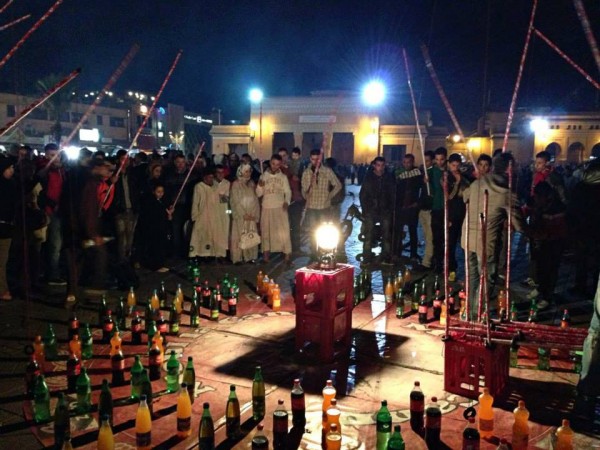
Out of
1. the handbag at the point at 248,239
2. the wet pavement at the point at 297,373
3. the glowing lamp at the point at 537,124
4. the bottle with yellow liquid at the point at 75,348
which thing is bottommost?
the wet pavement at the point at 297,373

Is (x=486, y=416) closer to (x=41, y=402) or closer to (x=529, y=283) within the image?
(x=41, y=402)

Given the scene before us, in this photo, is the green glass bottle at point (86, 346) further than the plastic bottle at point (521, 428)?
Yes

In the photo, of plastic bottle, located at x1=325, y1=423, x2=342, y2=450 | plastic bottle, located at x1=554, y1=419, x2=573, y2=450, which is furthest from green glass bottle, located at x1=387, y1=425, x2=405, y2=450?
plastic bottle, located at x1=554, y1=419, x2=573, y2=450

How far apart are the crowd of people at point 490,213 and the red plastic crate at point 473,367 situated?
1.06m

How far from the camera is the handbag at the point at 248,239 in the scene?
11367 millimetres

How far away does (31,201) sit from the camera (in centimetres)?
878

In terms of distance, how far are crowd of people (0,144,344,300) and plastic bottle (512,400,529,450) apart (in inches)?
249

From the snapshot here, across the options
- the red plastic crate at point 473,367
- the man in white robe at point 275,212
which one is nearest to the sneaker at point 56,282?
the man in white robe at point 275,212

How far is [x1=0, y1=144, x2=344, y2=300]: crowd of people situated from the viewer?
8172 millimetres

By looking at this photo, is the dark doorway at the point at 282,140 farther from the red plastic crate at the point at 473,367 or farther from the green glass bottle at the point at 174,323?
the red plastic crate at the point at 473,367

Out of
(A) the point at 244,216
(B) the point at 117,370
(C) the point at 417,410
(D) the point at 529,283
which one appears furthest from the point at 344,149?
(C) the point at 417,410

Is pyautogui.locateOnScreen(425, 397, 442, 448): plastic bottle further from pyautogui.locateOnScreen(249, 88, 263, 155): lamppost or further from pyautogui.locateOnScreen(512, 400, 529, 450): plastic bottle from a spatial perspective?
pyautogui.locateOnScreen(249, 88, 263, 155): lamppost

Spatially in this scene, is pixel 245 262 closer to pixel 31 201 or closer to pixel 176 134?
pixel 31 201

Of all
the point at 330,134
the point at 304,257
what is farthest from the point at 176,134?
the point at 304,257
